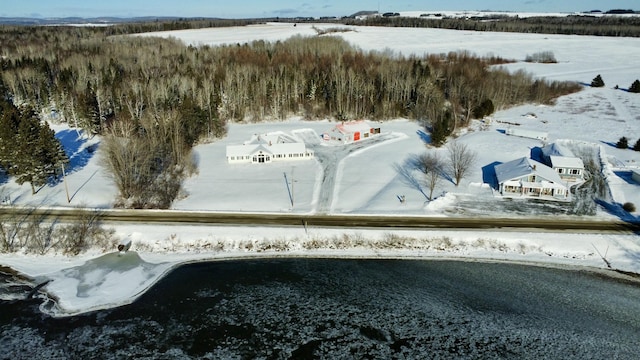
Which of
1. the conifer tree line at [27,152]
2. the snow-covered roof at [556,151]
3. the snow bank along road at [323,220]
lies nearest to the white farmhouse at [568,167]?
the snow-covered roof at [556,151]

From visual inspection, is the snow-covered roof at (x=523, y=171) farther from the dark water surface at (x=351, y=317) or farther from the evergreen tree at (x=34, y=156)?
the evergreen tree at (x=34, y=156)

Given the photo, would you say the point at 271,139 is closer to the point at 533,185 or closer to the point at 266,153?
the point at 266,153

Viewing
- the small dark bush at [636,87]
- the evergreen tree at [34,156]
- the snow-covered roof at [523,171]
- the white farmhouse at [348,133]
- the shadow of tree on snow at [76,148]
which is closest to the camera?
the evergreen tree at [34,156]

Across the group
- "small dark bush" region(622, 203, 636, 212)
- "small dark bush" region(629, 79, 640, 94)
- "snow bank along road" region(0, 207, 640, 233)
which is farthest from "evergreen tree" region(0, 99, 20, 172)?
"small dark bush" region(629, 79, 640, 94)

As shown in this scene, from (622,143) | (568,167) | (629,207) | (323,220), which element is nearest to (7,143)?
(323,220)

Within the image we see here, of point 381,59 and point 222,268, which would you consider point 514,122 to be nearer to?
point 381,59

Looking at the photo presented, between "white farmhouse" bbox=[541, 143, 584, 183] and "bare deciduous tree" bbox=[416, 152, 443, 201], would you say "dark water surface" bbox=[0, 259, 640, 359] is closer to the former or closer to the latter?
"bare deciduous tree" bbox=[416, 152, 443, 201]
